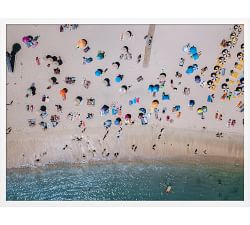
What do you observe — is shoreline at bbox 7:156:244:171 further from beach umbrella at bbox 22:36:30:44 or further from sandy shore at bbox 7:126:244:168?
beach umbrella at bbox 22:36:30:44

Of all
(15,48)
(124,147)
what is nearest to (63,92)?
(15,48)

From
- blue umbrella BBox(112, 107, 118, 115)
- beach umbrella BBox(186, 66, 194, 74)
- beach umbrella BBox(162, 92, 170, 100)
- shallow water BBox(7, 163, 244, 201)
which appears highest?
beach umbrella BBox(186, 66, 194, 74)

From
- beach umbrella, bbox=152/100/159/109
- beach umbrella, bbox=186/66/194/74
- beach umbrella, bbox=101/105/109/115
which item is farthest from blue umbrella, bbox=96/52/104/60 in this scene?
beach umbrella, bbox=186/66/194/74

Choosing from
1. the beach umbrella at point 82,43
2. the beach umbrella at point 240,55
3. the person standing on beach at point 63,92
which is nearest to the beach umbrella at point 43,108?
the person standing on beach at point 63,92
